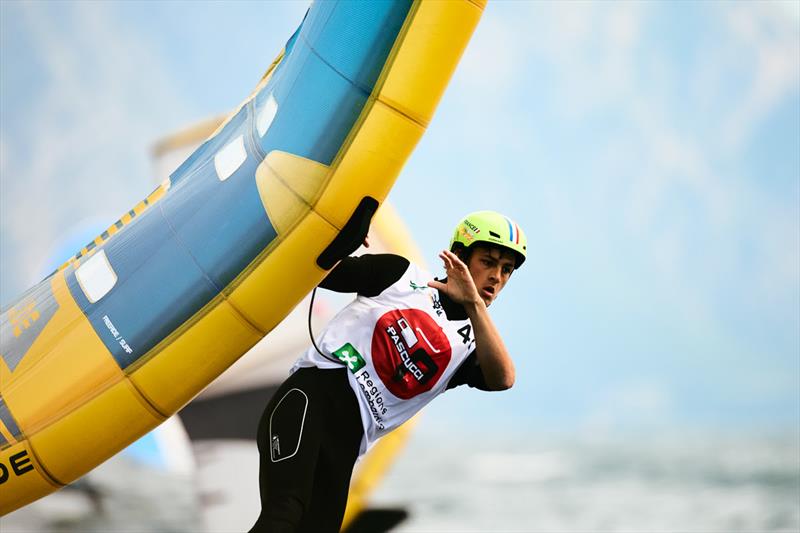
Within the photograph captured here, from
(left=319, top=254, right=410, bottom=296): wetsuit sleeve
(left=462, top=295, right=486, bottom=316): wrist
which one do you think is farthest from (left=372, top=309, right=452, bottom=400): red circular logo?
(left=462, top=295, right=486, bottom=316): wrist

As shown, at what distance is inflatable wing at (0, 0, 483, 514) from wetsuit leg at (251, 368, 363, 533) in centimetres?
32

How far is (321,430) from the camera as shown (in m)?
2.67

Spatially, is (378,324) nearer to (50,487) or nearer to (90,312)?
(90,312)

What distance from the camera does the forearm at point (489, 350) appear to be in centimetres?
253

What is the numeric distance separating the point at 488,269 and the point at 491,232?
0.11 m

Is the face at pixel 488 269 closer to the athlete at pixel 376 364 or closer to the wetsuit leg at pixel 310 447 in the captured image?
the athlete at pixel 376 364

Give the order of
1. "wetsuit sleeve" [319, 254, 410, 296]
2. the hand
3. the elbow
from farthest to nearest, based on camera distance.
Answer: "wetsuit sleeve" [319, 254, 410, 296], the elbow, the hand

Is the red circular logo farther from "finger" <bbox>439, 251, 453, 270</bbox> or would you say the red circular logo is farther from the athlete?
"finger" <bbox>439, 251, 453, 270</bbox>

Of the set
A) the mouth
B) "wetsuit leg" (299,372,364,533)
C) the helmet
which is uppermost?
the helmet

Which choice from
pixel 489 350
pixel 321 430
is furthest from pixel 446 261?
pixel 321 430

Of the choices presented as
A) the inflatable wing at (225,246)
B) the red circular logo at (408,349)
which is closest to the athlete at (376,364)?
the red circular logo at (408,349)

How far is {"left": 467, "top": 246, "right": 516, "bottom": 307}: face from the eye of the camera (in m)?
2.69

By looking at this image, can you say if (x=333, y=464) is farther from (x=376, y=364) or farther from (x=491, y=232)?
(x=491, y=232)

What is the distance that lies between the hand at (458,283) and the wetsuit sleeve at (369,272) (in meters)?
0.22
